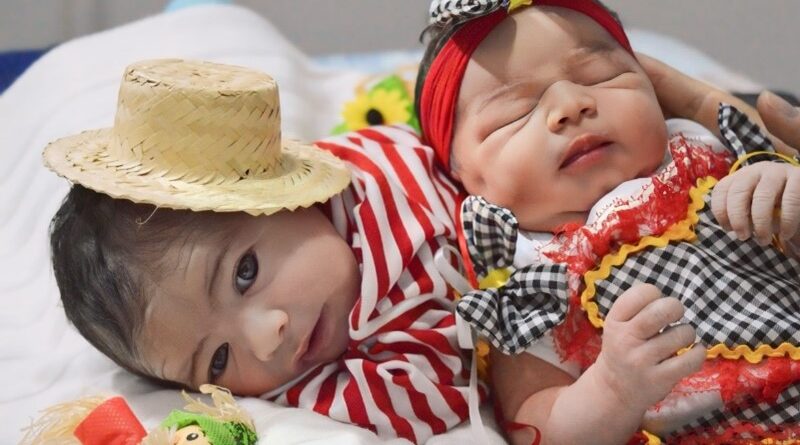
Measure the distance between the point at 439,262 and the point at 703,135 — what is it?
387 mm

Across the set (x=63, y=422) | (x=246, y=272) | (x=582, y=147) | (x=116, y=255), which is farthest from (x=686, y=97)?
(x=63, y=422)

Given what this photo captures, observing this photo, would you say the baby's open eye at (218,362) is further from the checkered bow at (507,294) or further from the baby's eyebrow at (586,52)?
the baby's eyebrow at (586,52)

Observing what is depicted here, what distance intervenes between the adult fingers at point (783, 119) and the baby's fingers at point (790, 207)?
28cm

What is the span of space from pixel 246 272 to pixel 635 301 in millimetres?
431

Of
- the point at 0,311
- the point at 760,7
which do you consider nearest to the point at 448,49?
the point at 0,311

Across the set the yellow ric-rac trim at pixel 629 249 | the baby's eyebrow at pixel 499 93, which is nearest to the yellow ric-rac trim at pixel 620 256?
the yellow ric-rac trim at pixel 629 249

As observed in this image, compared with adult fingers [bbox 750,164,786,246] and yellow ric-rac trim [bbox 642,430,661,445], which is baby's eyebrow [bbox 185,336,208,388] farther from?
adult fingers [bbox 750,164,786,246]

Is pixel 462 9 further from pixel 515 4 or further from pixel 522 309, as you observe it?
pixel 522 309

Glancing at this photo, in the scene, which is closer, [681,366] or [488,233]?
[681,366]

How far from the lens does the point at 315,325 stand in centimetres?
108

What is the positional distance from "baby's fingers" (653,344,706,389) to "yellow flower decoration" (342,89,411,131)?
0.78 m

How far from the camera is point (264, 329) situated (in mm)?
1025

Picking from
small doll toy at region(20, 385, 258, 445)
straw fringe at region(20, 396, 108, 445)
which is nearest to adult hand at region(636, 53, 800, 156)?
small doll toy at region(20, 385, 258, 445)

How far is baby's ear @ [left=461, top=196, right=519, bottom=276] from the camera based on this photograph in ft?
3.45
